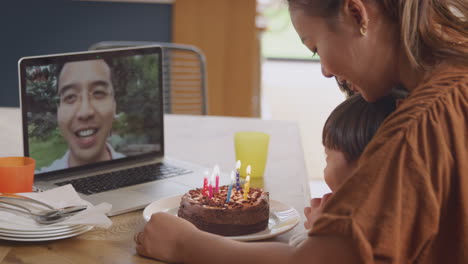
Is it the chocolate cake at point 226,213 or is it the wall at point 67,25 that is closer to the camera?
the chocolate cake at point 226,213

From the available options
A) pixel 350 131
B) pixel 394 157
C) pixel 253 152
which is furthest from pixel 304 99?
pixel 394 157

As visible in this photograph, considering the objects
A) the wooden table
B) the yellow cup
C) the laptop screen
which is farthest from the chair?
the yellow cup

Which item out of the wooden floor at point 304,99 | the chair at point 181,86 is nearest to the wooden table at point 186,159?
the chair at point 181,86

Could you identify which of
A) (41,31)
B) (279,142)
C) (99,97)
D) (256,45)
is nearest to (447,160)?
(99,97)

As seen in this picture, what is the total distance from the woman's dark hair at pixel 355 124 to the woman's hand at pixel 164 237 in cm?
29

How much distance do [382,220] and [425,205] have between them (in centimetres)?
6

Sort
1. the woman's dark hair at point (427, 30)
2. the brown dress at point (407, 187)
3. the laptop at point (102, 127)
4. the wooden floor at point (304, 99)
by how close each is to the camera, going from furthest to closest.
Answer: the wooden floor at point (304, 99) < the laptop at point (102, 127) < the woman's dark hair at point (427, 30) < the brown dress at point (407, 187)

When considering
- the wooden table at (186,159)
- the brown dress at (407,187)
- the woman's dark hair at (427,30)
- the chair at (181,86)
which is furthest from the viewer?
the chair at (181,86)

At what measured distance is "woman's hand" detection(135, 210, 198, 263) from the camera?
1045mm

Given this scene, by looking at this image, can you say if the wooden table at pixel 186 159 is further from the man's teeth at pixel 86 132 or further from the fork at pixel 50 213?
the man's teeth at pixel 86 132

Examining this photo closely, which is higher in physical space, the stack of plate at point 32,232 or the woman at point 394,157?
the woman at point 394,157

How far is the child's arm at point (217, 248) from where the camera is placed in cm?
85

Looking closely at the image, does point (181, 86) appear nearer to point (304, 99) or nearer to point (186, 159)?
point (186, 159)

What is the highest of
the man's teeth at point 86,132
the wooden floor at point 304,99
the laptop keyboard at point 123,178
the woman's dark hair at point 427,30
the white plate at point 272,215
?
the woman's dark hair at point 427,30
